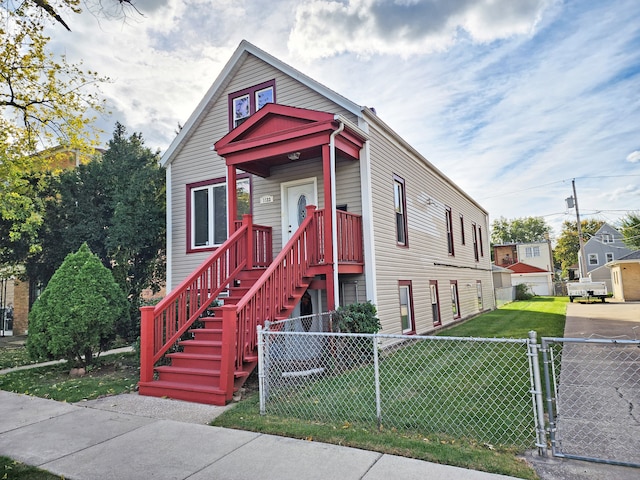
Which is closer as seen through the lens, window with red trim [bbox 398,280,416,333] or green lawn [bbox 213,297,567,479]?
green lawn [bbox 213,297,567,479]

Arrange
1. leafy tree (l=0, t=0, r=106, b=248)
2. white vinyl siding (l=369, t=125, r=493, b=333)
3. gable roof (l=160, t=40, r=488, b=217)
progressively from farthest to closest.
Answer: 1. leafy tree (l=0, t=0, r=106, b=248)
2. white vinyl siding (l=369, t=125, r=493, b=333)
3. gable roof (l=160, t=40, r=488, b=217)

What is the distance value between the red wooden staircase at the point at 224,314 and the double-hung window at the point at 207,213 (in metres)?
2.21

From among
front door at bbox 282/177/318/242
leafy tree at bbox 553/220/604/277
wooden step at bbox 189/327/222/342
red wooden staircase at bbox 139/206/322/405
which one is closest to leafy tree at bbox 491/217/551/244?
leafy tree at bbox 553/220/604/277

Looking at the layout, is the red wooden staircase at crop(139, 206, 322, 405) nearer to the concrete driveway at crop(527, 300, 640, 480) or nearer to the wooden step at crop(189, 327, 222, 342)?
the wooden step at crop(189, 327, 222, 342)

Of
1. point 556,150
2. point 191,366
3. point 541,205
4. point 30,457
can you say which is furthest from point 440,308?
point 541,205

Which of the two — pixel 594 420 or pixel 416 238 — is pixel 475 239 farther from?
pixel 594 420

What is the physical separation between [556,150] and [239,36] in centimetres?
1719

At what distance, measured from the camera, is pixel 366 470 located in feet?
10.7

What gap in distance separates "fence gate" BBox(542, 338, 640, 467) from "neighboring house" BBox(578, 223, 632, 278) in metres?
42.5

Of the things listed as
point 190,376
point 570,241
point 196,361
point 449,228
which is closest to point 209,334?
point 196,361

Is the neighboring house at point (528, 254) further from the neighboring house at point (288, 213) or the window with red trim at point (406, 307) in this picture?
the window with red trim at point (406, 307)

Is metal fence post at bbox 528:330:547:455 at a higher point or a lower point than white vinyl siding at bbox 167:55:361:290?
lower

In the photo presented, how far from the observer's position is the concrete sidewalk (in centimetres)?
329

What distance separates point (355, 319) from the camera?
705 cm
